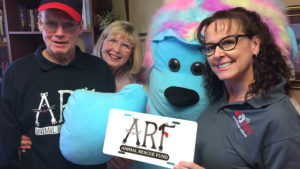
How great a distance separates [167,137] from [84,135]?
316 millimetres

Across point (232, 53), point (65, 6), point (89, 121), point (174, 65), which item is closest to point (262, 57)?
point (232, 53)

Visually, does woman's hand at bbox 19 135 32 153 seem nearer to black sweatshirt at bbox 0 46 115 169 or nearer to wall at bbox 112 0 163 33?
black sweatshirt at bbox 0 46 115 169

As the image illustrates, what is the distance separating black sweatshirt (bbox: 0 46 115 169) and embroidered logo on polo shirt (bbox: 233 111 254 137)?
65cm

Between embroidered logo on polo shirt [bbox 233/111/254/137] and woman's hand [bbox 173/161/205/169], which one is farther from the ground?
embroidered logo on polo shirt [bbox 233/111/254/137]

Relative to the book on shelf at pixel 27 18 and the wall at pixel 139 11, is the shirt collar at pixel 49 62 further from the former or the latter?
the book on shelf at pixel 27 18

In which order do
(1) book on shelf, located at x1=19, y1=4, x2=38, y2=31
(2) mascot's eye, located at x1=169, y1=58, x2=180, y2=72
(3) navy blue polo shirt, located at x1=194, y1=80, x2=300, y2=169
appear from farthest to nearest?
(1) book on shelf, located at x1=19, y1=4, x2=38, y2=31, (2) mascot's eye, located at x1=169, y1=58, x2=180, y2=72, (3) navy blue polo shirt, located at x1=194, y1=80, x2=300, y2=169

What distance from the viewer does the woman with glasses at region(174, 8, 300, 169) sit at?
694mm

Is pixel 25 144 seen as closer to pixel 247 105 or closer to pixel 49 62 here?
pixel 49 62

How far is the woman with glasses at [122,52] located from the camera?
4.83ft

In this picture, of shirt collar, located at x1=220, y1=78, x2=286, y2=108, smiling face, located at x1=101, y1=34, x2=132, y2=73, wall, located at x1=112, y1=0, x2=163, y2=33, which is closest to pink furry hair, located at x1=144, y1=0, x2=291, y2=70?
shirt collar, located at x1=220, y1=78, x2=286, y2=108

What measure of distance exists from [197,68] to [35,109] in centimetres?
70

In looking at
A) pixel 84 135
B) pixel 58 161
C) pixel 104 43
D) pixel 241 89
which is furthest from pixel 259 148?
pixel 104 43

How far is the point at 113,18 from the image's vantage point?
2.00 meters

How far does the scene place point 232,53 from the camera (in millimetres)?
787
